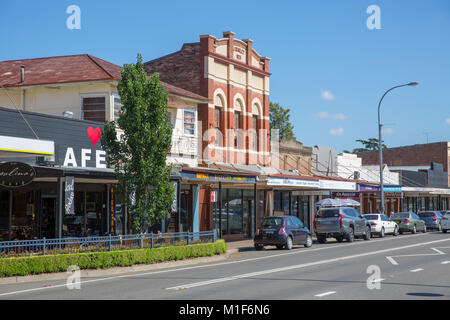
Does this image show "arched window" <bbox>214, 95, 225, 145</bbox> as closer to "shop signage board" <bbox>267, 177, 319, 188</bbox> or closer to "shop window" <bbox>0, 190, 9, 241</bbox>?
"shop signage board" <bbox>267, 177, 319, 188</bbox>

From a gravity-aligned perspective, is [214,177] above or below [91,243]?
above

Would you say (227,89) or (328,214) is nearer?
(328,214)

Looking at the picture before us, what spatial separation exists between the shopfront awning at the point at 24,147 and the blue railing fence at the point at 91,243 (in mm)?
2858

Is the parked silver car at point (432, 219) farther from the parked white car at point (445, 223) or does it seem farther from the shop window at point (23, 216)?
the shop window at point (23, 216)

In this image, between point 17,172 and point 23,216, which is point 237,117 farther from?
point 17,172

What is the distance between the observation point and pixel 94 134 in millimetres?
22812

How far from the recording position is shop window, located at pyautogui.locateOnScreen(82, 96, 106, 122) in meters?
24.8

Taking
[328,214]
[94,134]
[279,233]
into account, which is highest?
[94,134]

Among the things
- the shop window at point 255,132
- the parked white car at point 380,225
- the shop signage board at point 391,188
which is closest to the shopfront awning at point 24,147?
the shop window at point 255,132

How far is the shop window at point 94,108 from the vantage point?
977 inches

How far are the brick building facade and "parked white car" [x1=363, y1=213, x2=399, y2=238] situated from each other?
23.8 feet

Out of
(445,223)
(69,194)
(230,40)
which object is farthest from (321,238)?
(69,194)

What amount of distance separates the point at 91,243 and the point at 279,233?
10.1 meters
